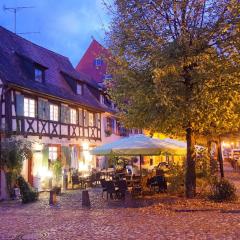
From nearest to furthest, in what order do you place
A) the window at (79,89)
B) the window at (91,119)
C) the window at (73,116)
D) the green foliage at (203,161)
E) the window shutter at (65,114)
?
the green foliage at (203,161) < the window shutter at (65,114) < the window at (73,116) < the window at (79,89) < the window at (91,119)

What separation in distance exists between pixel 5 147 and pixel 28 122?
4803 millimetres

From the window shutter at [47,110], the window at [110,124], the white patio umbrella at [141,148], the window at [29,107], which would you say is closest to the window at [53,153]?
the window shutter at [47,110]

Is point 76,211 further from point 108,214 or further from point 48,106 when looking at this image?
point 48,106

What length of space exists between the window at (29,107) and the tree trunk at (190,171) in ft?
32.9

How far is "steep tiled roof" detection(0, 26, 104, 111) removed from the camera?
2333cm

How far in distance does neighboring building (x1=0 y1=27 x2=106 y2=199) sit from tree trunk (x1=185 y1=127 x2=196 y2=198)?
333 inches

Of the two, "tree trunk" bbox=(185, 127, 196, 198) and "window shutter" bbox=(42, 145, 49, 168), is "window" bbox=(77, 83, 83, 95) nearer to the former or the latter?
"window shutter" bbox=(42, 145, 49, 168)

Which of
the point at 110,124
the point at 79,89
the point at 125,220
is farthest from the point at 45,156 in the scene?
the point at 125,220

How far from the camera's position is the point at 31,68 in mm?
25359

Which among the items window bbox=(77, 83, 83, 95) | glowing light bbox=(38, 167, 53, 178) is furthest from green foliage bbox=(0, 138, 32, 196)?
window bbox=(77, 83, 83, 95)

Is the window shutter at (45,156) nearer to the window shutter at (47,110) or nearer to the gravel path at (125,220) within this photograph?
the window shutter at (47,110)

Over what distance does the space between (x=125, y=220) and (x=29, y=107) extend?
42.6ft

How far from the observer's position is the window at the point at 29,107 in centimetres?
2314

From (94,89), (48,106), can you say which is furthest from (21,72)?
(94,89)
